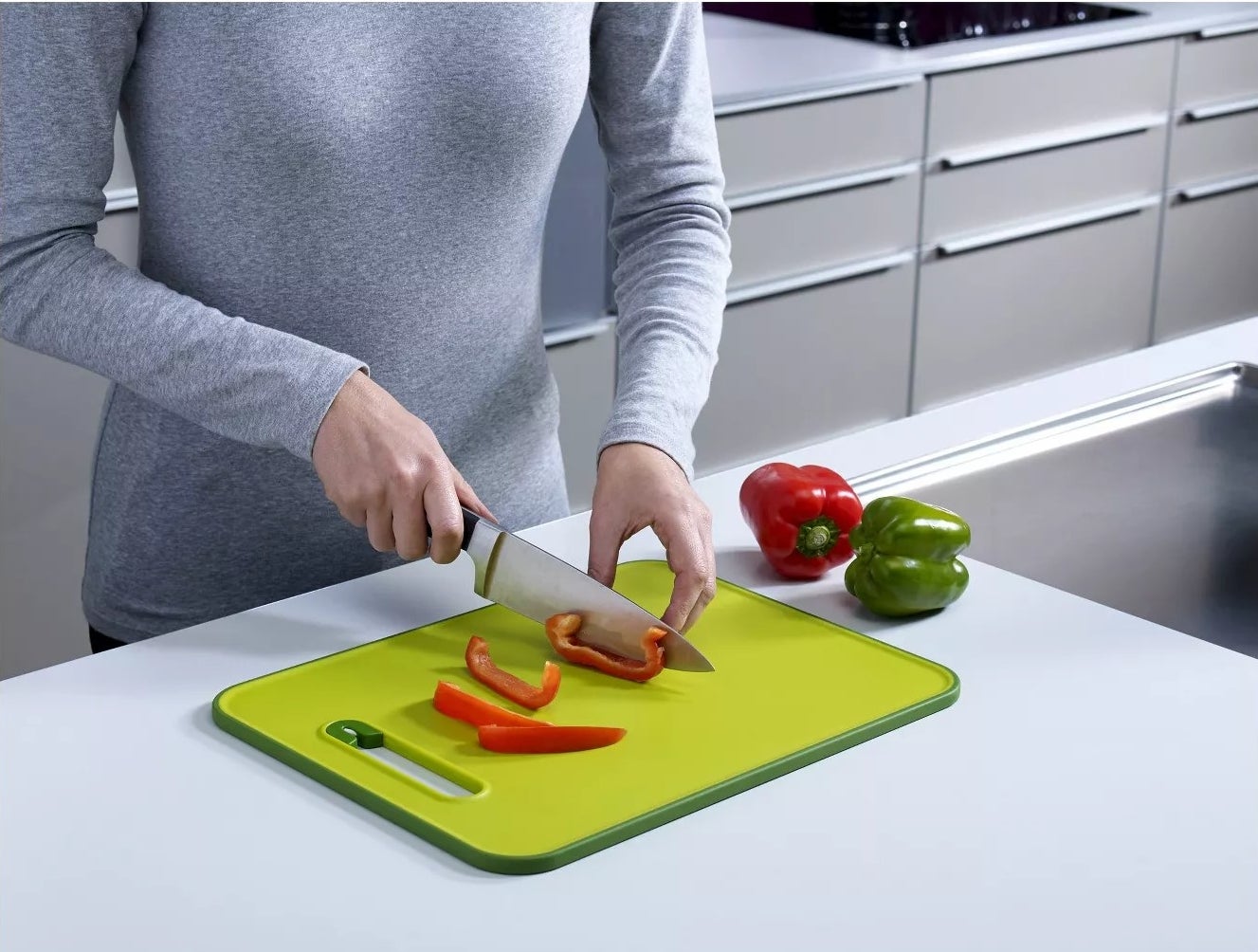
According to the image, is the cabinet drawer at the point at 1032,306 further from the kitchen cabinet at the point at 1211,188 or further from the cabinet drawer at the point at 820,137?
the cabinet drawer at the point at 820,137

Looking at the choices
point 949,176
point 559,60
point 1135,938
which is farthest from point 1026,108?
point 1135,938

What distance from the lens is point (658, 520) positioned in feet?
3.58

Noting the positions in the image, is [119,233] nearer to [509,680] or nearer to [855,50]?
[509,680]

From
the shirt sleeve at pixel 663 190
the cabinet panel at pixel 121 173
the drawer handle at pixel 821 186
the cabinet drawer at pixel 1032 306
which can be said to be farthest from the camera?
the cabinet drawer at pixel 1032 306

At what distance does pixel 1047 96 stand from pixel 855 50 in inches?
15.6

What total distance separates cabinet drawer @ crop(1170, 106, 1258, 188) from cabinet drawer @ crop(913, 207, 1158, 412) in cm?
13

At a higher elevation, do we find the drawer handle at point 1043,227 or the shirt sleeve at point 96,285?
the shirt sleeve at point 96,285

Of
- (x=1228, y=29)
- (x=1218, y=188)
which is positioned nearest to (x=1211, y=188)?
(x=1218, y=188)

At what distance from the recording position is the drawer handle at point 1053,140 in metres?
3.03

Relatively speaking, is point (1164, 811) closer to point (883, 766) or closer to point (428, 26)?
point (883, 766)

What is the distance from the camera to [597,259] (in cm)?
260

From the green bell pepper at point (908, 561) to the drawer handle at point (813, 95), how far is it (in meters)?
1.59

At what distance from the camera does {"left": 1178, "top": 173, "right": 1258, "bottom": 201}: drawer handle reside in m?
3.49

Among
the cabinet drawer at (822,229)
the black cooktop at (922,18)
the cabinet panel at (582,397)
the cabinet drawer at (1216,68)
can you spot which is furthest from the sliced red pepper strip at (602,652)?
the cabinet drawer at (1216,68)
